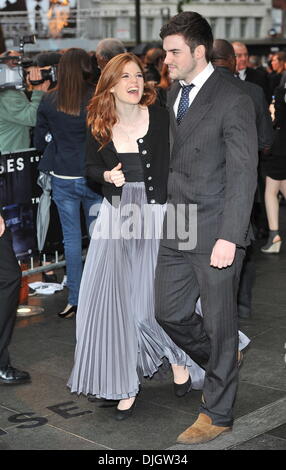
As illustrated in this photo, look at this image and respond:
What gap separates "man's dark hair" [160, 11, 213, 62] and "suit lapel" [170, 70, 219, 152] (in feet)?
0.64

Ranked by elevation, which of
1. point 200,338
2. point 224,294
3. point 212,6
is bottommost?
point 212,6

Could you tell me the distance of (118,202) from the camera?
5.34 metres

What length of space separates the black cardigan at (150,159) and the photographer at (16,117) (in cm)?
255

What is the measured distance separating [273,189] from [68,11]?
78.1 meters

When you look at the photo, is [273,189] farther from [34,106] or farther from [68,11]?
[68,11]

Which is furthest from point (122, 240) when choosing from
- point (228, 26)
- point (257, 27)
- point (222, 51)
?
point (257, 27)

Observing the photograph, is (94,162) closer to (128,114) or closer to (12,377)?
(128,114)

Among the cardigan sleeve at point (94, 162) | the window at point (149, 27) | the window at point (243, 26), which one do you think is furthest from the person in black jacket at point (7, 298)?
the window at point (243, 26)

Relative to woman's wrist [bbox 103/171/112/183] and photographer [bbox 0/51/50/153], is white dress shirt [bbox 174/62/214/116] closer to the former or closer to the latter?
woman's wrist [bbox 103/171/112/183]

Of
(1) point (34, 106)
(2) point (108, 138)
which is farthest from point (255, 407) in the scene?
→ (1) point (34, 106)

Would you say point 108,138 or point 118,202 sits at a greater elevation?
point 108,138

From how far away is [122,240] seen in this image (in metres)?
5.31

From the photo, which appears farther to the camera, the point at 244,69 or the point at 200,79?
the point at 244,69

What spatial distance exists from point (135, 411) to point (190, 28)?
228cm
